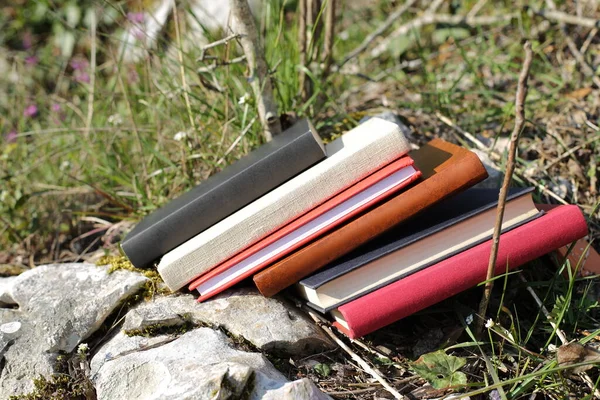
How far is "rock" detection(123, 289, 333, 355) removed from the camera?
1495 mm

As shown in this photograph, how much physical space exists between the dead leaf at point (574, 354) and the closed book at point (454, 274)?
0.73 ft

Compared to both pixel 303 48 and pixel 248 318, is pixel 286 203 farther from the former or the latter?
pixel 303 48

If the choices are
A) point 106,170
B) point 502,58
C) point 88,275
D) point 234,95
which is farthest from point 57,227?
point 502,58

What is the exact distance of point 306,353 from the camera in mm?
1532

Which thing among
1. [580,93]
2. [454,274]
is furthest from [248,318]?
[580,93]

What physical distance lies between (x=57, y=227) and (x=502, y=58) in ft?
6.79

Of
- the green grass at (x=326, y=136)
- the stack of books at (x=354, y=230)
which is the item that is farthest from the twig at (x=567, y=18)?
the stack of books at (x=354, y=230)

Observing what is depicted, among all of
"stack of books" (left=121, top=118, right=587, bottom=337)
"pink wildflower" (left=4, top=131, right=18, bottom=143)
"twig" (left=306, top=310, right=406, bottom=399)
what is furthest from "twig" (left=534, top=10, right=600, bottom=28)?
"pink wildflower" (left=4, top=131, right=18, bottom=143)

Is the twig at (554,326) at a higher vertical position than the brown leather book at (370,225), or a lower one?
lower

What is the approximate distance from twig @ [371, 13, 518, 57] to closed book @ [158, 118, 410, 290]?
163 cm

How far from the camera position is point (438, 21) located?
3168 millimetres

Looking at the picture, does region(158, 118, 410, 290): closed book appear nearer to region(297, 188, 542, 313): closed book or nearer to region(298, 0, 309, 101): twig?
region(297, 188, 542, 313): closed book

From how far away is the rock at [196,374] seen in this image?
49.8 inches

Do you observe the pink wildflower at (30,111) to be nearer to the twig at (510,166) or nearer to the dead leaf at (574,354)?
the twig at (510,166)
